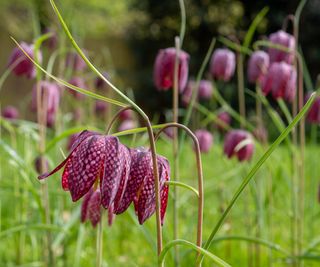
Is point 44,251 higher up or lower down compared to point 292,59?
lower down

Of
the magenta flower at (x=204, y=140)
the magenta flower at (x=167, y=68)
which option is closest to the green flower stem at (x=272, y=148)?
the magenta flower at (x=167, y=68)

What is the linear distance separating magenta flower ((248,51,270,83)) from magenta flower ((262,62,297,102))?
13 centimetres

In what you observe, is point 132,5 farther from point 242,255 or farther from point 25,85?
point 242,255

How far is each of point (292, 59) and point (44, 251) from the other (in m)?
0.79

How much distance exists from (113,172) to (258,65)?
1021 millimetres

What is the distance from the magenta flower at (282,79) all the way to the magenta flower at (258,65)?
0.13 m

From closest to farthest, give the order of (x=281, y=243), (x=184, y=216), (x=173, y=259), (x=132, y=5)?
1. (x=173, y=259)
2. (x=281, y=243)
3. (x=184, y=216)
4. (x=132, y=5)

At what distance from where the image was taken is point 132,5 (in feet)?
29.6

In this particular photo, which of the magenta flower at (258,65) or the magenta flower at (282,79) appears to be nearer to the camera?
the magenta flower at (282,79)

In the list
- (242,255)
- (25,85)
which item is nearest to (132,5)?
(25,85)

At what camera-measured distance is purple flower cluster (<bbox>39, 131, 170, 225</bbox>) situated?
0.81 m

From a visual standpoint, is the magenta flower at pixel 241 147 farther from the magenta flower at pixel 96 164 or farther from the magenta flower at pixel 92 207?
the magenta flower at pixel 96 164

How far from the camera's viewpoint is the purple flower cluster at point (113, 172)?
81cm

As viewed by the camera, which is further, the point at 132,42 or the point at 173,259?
the point at 132,42
